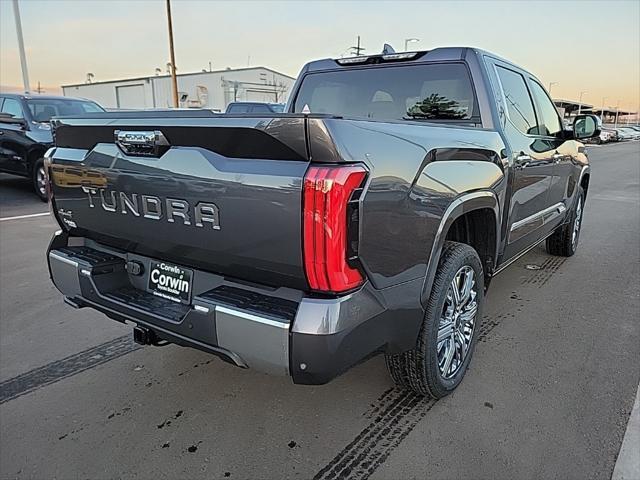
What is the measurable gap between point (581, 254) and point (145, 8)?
2597cm

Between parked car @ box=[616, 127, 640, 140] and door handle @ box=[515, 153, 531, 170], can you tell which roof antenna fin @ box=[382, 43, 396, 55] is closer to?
door handle @ box=[515, 153, 531, 170]

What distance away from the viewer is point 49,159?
2.75 m

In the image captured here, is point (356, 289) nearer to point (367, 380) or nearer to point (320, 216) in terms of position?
point (320, 216)

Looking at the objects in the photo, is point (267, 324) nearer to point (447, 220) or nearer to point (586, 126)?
point (447, 220)

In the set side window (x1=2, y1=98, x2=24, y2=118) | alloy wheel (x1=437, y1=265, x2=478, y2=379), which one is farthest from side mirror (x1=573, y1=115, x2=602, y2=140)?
side window (x1=2, y1=98, x2=24, y2=118)

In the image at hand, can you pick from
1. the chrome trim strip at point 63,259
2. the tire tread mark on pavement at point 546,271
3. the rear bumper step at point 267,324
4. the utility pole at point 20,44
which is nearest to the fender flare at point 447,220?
the rear bumper step at point 267,324

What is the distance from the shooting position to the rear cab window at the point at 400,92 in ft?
11.0

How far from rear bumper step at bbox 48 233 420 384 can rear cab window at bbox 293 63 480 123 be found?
5.98 feet

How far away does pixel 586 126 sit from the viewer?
466cm

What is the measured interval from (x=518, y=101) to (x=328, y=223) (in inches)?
107

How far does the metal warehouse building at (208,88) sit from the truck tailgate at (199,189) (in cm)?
3936

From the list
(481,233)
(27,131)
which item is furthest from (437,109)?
(27,131)

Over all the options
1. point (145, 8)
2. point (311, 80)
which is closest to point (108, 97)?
point (145, 8)


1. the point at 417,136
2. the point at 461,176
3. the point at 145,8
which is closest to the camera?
the point at 417,136
